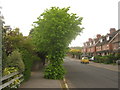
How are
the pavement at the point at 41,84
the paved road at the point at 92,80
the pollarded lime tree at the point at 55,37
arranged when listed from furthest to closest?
the pollarded lime tree at the point at 55,37 → the paved road at the point at 92,80 → the pavement at the point at 41,84

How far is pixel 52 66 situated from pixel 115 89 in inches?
233

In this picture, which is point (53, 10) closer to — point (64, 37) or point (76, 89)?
point (64, 37)

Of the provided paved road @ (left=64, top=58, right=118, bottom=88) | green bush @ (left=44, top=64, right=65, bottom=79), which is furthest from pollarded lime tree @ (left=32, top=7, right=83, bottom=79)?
paved road @ (left=64, top=58, right=118, bottom=88)

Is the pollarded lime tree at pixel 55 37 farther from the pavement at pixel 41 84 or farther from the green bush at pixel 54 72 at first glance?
the pavement at pixel 41 84

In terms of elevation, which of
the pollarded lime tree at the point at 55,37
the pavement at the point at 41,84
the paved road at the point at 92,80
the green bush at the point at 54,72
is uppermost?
the pollarded lime tree at the point at 55,37

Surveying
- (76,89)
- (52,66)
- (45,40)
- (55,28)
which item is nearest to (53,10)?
(55,28)

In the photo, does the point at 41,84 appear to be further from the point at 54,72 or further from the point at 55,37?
the point at 55,37

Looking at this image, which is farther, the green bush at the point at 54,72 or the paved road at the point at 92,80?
the green bush at the point at 54,72

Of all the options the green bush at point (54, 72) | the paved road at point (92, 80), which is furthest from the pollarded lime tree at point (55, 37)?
the paved road at point (92, 80)

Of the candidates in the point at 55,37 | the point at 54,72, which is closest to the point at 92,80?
the point at 54,72

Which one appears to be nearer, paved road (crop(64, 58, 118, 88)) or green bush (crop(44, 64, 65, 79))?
paved road (crop(64, 58, 118, 88))

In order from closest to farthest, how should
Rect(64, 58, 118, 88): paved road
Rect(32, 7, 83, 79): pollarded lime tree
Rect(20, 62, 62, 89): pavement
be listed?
Rect(20, 62, 62, 89): pavement, Rect(64, 58, 118, 88): paved road, Rect(32, 7, 83, 79): pollarded lime tree

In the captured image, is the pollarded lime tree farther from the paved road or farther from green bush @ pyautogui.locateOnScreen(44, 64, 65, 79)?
the paved road

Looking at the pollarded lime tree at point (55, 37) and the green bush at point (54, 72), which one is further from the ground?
the pollarded lime tree at point (55, 37)
